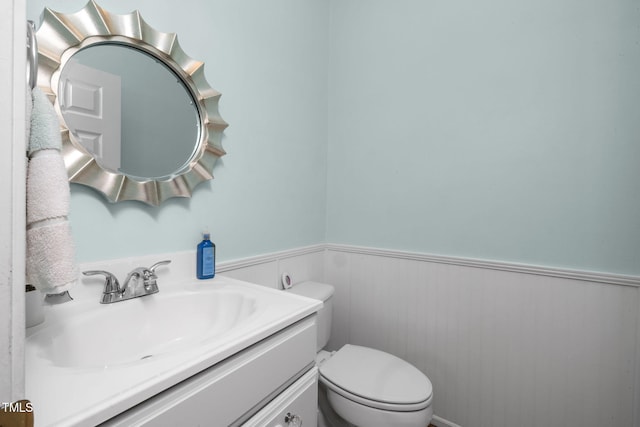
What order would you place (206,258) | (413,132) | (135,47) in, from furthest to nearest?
(413,132) < (206,258) < (135,47)

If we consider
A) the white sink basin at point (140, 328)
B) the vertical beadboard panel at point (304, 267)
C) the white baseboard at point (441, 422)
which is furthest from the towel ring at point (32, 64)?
the white baseboard at point (441, 422)

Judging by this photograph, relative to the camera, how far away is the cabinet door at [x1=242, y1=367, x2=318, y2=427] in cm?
75

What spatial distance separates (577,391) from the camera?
122 centimetres

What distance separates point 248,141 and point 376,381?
115 centimetres

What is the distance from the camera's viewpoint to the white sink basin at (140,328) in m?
0.70

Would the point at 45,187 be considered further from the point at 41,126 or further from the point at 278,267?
the point at 278,267

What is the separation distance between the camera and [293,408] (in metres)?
0.84

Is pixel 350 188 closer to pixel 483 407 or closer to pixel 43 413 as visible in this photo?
pixel 483 407

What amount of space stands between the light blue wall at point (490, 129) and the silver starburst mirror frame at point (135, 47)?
893mm

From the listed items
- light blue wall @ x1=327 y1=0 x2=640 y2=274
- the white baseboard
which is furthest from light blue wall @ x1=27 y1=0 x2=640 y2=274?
the white baseboard

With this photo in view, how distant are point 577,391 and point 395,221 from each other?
40.2 inches

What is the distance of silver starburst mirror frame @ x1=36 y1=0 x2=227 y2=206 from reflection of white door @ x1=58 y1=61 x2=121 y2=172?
0.03 meters

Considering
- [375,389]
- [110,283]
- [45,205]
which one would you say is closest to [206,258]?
[110,283]

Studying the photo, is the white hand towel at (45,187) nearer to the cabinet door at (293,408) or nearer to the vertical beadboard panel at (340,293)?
the cabinet door at (293,408)
